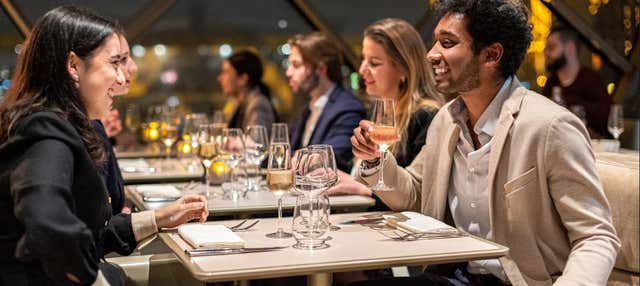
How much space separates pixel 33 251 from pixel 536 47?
5902mm

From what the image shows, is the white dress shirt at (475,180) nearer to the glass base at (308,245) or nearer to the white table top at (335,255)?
the white table top at (335,255)

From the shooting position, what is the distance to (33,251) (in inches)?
75.3

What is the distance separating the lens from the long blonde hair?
12.7 ft

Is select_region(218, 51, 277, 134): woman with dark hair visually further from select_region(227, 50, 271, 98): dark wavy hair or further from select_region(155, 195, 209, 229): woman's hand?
select_region(155, 195, 209, 229): woman's hand

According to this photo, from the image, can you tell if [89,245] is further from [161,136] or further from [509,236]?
[161,136]

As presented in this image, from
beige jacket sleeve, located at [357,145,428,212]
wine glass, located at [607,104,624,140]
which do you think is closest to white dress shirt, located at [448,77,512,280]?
beige jacket sleeve, located at [357,145,428,212]

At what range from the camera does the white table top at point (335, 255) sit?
205 centimetres

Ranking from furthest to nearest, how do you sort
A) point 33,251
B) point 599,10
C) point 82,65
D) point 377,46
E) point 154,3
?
point 599,10
point 154,3
point 377,46
point 82,65
point 33,251

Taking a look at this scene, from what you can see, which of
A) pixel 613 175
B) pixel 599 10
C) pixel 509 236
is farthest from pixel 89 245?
pixel 599 10

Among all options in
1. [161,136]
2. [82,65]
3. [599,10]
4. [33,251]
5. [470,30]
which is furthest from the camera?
[599,10]

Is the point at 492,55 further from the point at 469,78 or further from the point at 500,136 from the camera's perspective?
the point at 500,136

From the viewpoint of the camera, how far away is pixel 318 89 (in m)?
5.02

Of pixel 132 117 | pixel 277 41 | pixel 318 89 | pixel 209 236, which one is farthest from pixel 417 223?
pixel 277 41

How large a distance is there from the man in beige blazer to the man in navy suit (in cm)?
163
